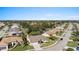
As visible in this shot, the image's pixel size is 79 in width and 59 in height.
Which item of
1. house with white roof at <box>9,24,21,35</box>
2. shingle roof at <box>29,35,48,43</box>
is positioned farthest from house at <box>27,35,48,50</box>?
house with white roof at <box>9,24,21,35</box>

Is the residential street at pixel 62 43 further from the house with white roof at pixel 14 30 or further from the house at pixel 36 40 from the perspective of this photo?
the house with white roof at pixel 14 30

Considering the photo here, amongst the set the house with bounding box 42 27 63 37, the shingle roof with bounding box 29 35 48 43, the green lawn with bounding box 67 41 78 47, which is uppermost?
the house with bounding box 42 27 63 37

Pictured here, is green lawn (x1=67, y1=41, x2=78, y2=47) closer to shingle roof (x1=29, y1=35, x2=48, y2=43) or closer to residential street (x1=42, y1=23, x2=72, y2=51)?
residential street (x1=42, y1=23, x2=72, y2=51)

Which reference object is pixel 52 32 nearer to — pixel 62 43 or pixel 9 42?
pixel 62 43

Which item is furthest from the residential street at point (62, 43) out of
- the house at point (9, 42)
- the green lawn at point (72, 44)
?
the house at point (9, 42)

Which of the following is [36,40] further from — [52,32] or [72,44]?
[72,44]

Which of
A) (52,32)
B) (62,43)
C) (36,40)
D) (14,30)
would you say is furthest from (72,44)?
(14,30)
